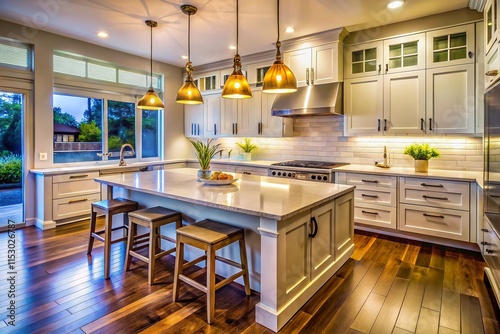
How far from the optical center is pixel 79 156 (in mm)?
4719

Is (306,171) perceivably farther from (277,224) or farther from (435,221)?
(277,224)

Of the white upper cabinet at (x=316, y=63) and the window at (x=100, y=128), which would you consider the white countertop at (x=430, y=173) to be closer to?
the white upper cabinet at (x=316, y=63)

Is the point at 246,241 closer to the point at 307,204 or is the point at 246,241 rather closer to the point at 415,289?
the point at 307,204

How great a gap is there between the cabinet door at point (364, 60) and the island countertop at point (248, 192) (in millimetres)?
2117

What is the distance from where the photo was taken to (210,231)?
2193 millimetres

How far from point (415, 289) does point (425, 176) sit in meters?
1.43

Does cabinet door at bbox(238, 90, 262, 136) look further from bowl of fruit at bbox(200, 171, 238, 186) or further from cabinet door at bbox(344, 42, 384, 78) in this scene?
bowl of fruit at bbox(200, 171, 238, 186)

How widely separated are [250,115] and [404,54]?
2.52 meters

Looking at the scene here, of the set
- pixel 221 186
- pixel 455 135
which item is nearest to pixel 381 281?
pixel 221 186

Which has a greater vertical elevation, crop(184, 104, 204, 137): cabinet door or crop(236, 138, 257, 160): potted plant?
crop(184, 104, 204, 137): cabinet door

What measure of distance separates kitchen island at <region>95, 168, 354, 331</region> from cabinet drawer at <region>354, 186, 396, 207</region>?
919 mm

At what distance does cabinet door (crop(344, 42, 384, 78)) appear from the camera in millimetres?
3898

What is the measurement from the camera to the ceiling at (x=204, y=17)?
3248 mm

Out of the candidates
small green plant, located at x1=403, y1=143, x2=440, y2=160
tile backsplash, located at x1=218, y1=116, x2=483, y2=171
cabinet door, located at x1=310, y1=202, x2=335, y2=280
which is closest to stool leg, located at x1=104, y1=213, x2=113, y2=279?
cabinet door, located at x1=310, y1=202, x2=335, y2=280
